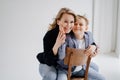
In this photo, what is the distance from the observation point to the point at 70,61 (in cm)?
129

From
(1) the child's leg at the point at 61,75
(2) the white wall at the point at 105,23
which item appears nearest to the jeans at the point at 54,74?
(1) the child's leg at the point at 61,75

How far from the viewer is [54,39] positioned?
50.9 inches

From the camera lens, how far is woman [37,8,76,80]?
1249 mm

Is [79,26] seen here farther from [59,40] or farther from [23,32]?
[23,32]

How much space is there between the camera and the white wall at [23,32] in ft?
6.44

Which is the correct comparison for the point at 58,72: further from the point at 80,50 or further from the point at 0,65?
the point at 0,65

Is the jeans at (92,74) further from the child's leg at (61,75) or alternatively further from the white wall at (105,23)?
the white wall at (105,23)

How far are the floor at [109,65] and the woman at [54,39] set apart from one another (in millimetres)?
675

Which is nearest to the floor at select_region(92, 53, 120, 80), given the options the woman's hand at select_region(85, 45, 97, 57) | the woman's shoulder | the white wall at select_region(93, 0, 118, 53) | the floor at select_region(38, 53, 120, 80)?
the floor at select_region(38, 53, 120, 80)

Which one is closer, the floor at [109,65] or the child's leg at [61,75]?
the child's leg at [61,75]

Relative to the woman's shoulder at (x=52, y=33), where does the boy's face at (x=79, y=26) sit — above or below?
above

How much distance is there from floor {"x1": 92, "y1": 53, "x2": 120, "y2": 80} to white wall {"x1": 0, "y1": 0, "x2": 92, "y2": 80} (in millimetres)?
427


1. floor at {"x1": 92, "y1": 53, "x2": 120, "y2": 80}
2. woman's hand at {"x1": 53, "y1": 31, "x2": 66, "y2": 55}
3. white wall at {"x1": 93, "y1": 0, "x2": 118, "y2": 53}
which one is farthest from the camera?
white wall at {"x1": 93, "y1": 0, "x2": 118, "y2": 53}

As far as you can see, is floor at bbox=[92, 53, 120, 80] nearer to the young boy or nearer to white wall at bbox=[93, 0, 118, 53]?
white wall at bbox=[93, 0, 118, 53]
